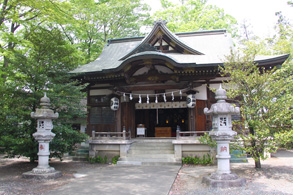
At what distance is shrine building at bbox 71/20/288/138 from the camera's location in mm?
11773

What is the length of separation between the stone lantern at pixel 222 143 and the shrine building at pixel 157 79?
4397 millimetres

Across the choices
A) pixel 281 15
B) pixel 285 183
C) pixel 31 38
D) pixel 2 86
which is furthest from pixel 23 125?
pixel 281 15

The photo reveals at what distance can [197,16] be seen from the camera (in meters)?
29.1

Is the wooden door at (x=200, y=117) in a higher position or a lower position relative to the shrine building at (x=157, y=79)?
lower

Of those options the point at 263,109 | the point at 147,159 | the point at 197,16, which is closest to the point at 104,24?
the point at 197,16

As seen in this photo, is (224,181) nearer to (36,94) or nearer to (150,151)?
(150,151)

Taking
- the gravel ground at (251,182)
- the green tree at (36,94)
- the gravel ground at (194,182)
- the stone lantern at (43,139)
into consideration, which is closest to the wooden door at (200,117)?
the gravel ground at (194,182)

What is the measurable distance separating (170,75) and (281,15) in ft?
57.7

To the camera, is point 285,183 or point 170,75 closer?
point 285,183

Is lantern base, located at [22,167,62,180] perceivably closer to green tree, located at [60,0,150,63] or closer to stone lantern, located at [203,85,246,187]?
stone lantern, located at [203,85,246,187]

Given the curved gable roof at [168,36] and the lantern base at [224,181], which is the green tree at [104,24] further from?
the lantern base at [224,181]

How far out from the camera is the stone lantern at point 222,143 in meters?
6.65

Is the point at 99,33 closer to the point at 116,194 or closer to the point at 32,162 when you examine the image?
the point at 32,162

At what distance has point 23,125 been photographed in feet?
31.4
